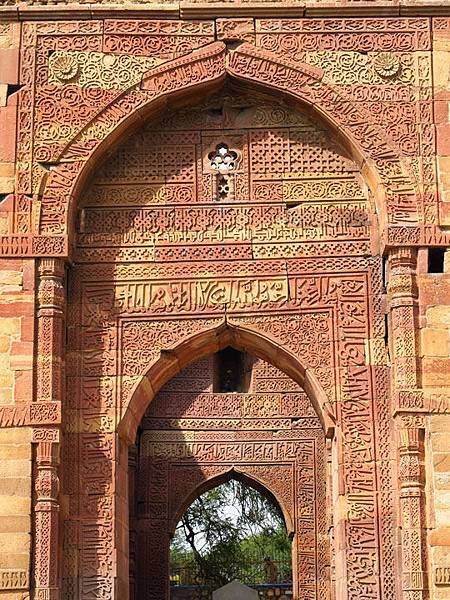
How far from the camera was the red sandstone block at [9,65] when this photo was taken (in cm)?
1038

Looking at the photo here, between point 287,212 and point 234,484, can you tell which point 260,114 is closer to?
point 287,212

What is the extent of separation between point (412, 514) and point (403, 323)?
4.83 ft

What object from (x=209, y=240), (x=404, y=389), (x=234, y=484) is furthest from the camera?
(x=234, y=484)

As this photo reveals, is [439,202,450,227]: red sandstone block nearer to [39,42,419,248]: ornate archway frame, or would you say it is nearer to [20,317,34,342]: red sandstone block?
[39,42,419,248]: ornate archway frame

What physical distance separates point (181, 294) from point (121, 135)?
4.69 ft

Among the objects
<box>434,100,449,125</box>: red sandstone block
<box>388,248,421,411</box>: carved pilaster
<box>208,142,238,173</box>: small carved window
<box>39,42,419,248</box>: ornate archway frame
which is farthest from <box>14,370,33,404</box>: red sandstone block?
<box>434,100,449,125</box>: red sandstone block

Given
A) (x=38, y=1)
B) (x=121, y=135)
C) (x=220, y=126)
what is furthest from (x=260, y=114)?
(x=38, y=1)

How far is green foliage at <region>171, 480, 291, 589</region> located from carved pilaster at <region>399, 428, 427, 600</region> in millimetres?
13879

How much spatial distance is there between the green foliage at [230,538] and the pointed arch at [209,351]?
13.2 metres

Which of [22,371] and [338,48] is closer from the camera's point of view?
[22,371]

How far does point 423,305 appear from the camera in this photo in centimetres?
987

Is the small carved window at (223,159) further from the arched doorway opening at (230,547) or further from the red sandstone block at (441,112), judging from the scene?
the arched doorway opening at (230,547)

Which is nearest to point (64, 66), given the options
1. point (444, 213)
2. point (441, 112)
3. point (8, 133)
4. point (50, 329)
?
point (8, 133)

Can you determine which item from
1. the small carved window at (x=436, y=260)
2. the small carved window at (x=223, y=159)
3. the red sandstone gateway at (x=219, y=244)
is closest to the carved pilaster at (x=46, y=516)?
the red sandstone gateway at (x=219, y=244)
